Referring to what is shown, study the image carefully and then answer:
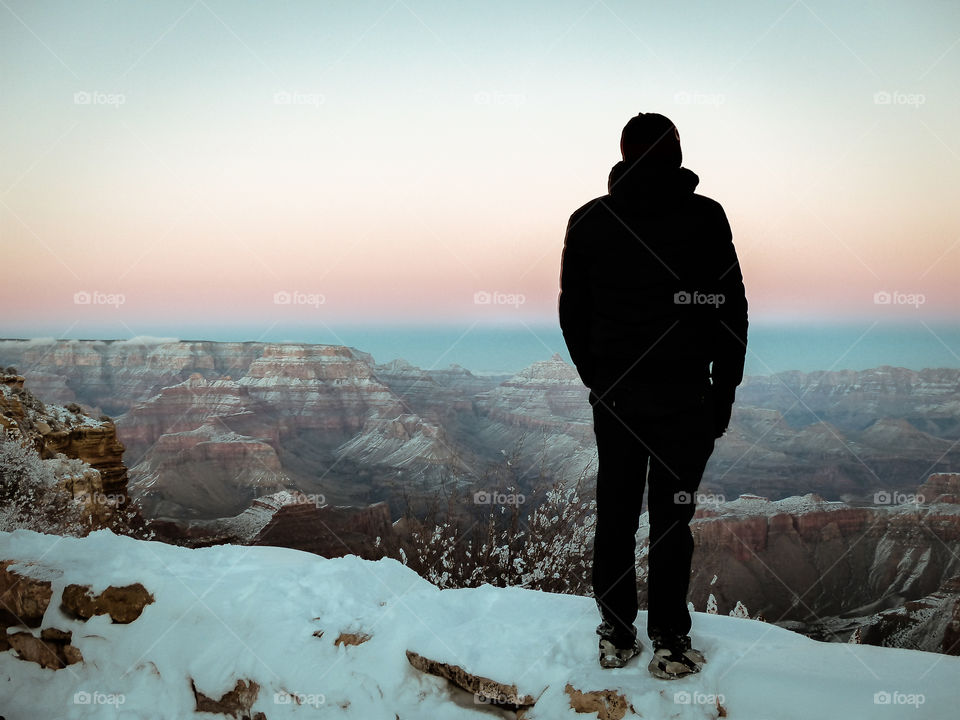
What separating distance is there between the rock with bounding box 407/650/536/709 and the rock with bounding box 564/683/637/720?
0.18 metres

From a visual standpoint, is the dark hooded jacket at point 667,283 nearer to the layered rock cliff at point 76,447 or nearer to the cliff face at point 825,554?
the layered rock cliff at point 76,447

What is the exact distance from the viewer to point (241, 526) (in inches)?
1394

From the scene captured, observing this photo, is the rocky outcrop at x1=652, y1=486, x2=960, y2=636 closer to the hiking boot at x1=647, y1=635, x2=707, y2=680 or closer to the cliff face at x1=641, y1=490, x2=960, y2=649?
the cliff face at x1=641, y1=490, x2=960, y2=649

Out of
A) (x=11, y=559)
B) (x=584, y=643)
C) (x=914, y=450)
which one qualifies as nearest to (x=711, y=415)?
(x=584, y=643)

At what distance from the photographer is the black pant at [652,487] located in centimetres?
239

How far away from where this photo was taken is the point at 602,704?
2373mm

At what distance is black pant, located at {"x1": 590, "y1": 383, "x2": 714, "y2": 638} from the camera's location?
2387 mm

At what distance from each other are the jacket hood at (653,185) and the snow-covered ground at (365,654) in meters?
1.79

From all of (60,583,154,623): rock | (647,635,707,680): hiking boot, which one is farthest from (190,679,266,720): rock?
(647,635,707,680): hiking boot

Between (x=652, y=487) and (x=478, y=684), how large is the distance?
106cm

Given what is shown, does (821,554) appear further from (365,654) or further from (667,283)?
(667,283)

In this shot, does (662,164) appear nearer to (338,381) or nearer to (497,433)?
(497,433)

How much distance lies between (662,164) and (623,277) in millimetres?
426

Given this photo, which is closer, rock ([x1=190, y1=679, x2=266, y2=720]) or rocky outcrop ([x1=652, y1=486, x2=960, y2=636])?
rock ([x1=190, y1=679, x2=266, y2=720])
